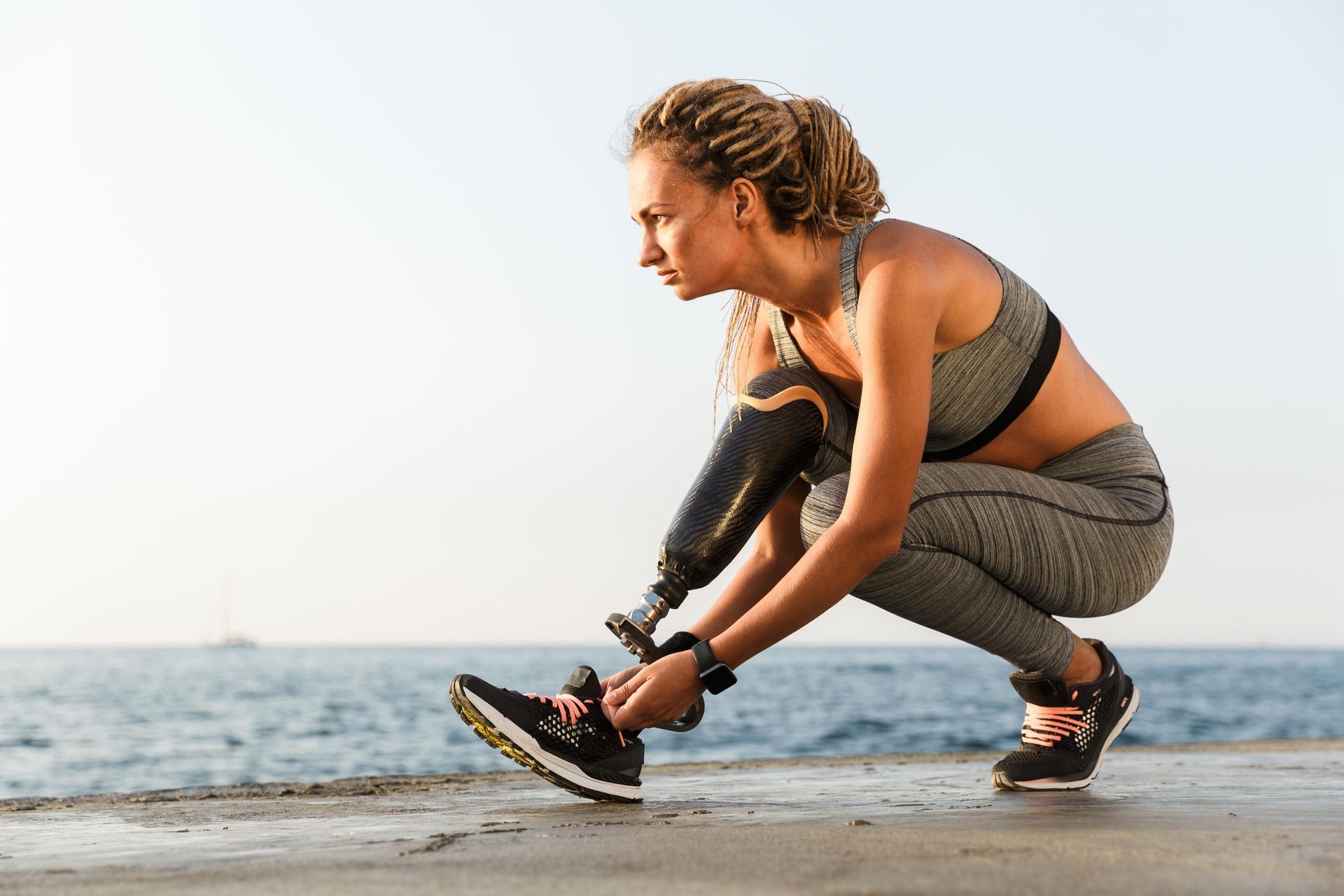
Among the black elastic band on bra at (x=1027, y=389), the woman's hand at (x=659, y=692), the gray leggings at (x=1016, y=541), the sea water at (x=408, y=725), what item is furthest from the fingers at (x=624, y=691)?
the sea water at (x=408, y=725)

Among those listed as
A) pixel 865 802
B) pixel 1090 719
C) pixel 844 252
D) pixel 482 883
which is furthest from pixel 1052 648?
pixel 482 883

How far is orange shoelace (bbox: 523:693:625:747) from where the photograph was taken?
2.18m

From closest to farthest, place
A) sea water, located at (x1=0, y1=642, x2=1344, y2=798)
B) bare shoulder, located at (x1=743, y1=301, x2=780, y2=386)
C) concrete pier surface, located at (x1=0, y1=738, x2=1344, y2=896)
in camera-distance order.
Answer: concrete pier surface, located at (x1=0, y1=738, x2=1344, y2=896) < bare shoulder, located at (x1=743, y1=301, x2=780, y2=386) < sea water, located at (x1=0, y1=642, x2=1344, y2=798)

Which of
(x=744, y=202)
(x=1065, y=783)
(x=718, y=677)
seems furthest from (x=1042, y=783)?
(x=744, y=202)

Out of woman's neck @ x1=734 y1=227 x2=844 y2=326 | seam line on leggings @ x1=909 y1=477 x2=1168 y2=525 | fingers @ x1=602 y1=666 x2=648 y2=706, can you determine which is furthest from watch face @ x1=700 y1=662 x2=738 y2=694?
woman's neck @ x1=734 y1=227 x2=844 y2=326

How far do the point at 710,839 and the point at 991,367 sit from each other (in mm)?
1330

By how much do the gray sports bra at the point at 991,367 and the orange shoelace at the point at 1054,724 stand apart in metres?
0.60

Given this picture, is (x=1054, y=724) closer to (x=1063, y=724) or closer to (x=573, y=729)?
(x=1063, y=724)

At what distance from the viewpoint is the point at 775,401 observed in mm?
2412

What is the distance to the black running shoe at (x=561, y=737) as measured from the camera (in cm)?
212

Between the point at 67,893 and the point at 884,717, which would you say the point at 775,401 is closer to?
the point at 67,893

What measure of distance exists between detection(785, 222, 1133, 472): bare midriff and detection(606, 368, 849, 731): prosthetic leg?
10cm

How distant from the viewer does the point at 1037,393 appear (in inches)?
97.5

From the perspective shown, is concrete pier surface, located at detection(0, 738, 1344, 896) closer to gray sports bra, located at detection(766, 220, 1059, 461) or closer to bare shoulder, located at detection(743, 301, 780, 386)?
gray sports bra, located at detection(766, 220, 1059, 461)
